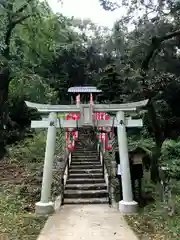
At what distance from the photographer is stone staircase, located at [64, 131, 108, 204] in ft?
29.8

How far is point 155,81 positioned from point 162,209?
329 cm

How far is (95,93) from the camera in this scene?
70.1 ft

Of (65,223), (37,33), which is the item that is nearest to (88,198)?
(65,223)

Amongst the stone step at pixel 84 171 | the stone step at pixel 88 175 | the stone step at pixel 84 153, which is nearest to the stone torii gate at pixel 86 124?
the stone step at pixel 88 175

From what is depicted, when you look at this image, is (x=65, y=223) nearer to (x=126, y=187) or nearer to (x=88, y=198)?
(x=126, y=187)

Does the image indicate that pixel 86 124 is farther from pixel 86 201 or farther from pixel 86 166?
pixel 86 166

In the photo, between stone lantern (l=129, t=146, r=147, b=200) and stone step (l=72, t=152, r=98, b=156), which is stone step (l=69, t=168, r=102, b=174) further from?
stone lantern (l=129, t=146, r=147, b=200)

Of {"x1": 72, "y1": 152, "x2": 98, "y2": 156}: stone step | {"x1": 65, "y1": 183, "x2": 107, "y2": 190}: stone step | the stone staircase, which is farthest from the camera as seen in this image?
{"x1": 72, "y1": 152, "x2": 98, "y2": 156}: stone step

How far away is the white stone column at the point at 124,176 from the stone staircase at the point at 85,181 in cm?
133

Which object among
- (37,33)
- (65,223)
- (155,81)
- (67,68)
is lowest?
(65,223)

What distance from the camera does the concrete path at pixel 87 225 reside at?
571cm

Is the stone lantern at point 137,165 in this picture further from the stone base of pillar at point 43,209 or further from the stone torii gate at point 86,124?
the stone base of pillar at point 43,209

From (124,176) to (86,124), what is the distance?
1544 millimetres

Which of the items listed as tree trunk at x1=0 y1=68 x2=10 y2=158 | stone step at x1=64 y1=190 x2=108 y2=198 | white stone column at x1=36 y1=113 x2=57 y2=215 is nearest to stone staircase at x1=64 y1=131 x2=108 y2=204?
stone step at x1=64 y1=190 x2=108 y2=198
